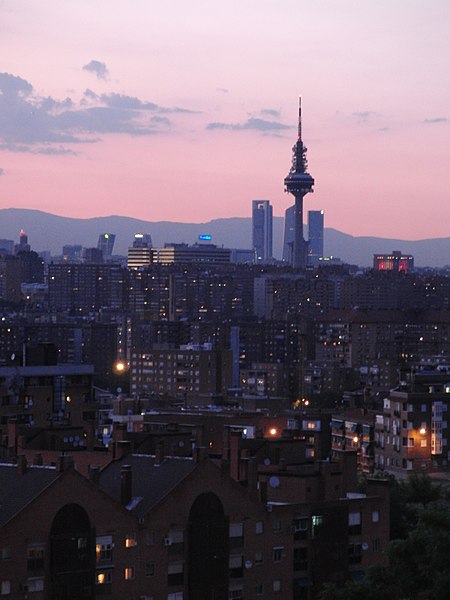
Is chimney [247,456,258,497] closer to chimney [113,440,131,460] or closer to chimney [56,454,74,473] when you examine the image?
chimney [113,440,131,460]

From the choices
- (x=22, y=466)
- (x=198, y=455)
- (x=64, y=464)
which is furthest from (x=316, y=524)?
(x=22, y=466)

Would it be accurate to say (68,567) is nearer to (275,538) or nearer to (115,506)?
(115,506)

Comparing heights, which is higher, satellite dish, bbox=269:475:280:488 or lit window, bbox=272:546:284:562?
satellite dish, bbox=269:475:280:488

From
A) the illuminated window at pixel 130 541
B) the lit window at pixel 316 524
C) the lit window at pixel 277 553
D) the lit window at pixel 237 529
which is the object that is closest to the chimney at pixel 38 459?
the illuminated window at pixel 130 541

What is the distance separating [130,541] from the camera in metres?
27.4

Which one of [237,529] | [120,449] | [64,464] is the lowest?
[237,529]

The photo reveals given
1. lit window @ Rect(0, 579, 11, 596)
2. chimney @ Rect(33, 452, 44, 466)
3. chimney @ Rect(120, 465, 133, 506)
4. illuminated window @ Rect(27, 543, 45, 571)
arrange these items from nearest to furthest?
lit window @ Rect(0, 579, 11, 596) < illuminated window @ Rect(27, 543, 45, 571) < chimney @ Rect(120, 465, 133, 506) < chimney @ Rect(33, 452, 44, 466)

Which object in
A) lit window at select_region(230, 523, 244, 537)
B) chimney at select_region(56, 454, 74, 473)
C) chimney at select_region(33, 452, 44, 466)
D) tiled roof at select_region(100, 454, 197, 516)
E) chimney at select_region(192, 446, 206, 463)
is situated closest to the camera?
chimney at select_region(56, 454, 74, 473)

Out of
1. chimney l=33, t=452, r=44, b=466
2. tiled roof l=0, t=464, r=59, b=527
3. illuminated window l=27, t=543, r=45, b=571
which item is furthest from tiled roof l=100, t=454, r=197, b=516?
chimney l=33, t=452, r=44, b=466

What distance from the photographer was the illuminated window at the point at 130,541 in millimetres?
27344

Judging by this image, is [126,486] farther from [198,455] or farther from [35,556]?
[35,556]

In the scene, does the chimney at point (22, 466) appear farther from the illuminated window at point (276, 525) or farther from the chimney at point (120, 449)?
the illuminated window at point (276, 525)

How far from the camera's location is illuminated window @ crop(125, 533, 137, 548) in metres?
27.3

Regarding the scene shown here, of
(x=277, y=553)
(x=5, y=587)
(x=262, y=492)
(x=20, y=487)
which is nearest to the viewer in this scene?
(x=5, y=587)
